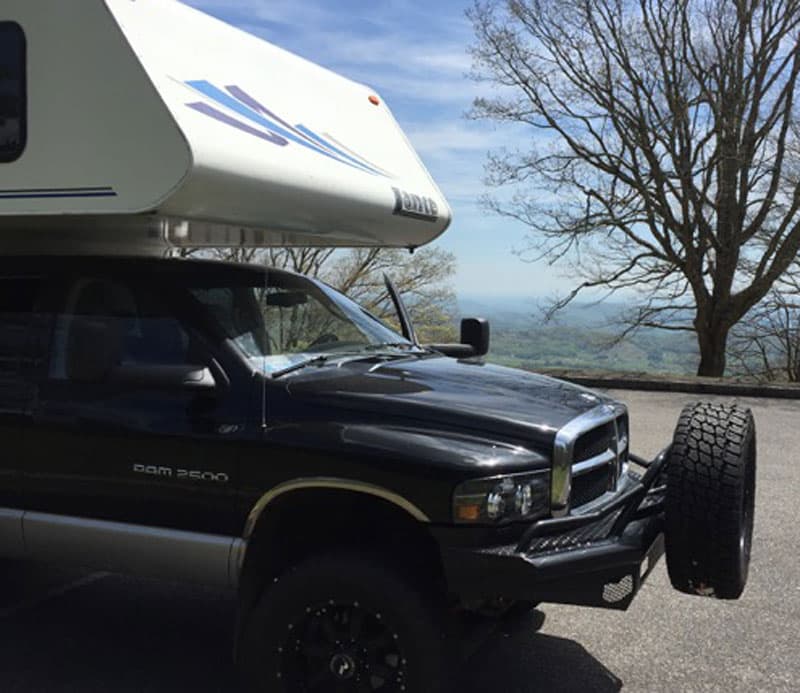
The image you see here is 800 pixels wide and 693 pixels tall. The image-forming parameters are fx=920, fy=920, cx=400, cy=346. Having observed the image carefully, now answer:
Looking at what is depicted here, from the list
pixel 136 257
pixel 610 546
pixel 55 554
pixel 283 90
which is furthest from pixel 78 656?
pixel 283 90

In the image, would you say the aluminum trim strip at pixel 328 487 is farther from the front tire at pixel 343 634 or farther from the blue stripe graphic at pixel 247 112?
the blue stripe graphic at pixel 247 112

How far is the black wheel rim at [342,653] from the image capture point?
3.39 m

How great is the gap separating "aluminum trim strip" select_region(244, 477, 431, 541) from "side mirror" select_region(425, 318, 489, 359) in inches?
92.2

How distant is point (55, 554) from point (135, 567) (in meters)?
0.42

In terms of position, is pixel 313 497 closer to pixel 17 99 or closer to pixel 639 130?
pixel 17 99

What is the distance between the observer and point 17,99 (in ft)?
13.3

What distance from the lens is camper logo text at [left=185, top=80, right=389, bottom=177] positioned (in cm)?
392

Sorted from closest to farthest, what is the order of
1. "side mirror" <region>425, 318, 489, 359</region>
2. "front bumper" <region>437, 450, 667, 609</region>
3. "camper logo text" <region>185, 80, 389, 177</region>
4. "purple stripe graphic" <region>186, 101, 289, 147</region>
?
1. "front bumper" <region>437, 450, 667, 609</region>
2. "purple stripe graphic" <region>186, 101, 289, 147</region>
3. "camper logo text" <region>185, 80, 389, 177</region>
4. "side mirror" <region>425, 318, 489, 359</region>

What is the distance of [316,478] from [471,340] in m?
2.55

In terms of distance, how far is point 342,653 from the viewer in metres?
3.43

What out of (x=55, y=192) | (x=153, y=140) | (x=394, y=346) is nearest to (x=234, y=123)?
(x=153, y=140)

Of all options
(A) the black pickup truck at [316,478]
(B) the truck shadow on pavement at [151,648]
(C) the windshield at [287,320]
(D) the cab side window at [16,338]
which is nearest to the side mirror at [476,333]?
(C) the windshield at [287,320]

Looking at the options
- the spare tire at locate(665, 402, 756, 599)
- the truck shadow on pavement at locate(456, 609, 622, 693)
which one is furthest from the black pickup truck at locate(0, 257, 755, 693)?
the truck shadow on pavement at locate(456, 609, 622, 693)

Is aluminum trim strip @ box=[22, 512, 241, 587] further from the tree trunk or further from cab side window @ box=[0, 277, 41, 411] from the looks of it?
the tree trunk
